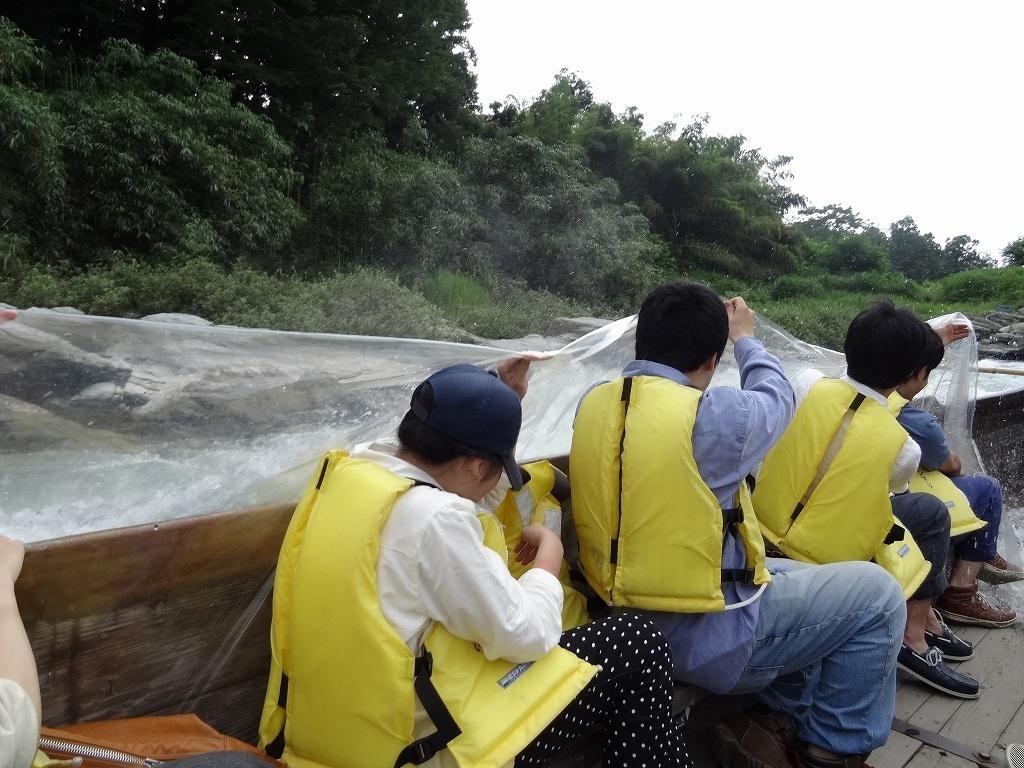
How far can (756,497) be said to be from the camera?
2.59m

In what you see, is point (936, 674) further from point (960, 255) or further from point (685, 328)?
point (960, 255)

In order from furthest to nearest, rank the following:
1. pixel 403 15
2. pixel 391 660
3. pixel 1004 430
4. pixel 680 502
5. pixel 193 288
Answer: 1. pixel 403 15
2. pixel 193 288
3. pixel 1004 430
4. pixel 680 502
5. pixel 391 660

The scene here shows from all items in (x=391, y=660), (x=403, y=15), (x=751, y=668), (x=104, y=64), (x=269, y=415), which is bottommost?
(x=751, y=668)

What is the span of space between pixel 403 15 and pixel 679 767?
13562mm

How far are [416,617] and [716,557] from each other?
0.85 metres

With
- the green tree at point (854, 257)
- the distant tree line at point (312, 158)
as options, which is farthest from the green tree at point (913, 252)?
the distant tree line at point (312, 158)

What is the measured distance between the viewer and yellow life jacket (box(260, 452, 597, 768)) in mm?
1359

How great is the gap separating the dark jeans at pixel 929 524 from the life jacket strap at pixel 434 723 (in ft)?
6.91

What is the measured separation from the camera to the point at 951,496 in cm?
322

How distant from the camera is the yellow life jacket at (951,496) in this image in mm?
3172

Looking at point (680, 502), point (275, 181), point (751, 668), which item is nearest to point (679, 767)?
point (751, 668)

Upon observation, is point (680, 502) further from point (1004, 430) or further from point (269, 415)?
point (1004, 430)

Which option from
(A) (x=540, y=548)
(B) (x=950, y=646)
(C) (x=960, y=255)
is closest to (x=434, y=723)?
(A) (x=540, y=548)

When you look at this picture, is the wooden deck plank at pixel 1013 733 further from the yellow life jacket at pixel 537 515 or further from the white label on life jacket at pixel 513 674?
the white label on life jacket at pixel 513 674
